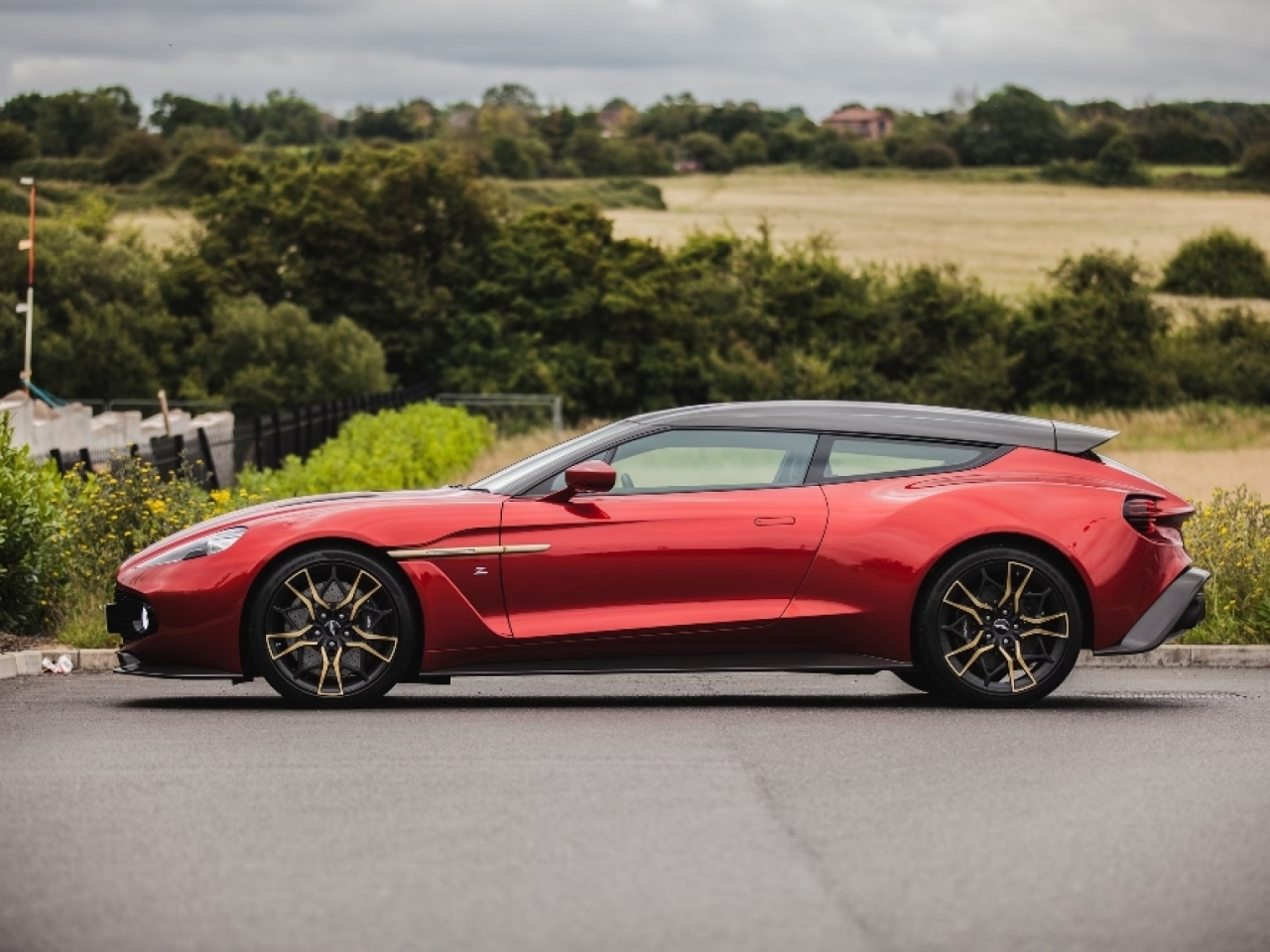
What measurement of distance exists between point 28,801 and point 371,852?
1.65 m

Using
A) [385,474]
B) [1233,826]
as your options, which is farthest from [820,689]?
[385,474]

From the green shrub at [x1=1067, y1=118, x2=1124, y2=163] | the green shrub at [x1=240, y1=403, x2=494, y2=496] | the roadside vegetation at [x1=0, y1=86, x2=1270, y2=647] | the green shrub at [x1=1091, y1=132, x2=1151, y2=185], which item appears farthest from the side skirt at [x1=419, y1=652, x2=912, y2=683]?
the green shrub at [x1=1067, y1=118, x2=1124, y2=163]

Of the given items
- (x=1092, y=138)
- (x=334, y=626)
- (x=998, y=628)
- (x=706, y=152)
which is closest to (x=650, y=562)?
(x=334, y=626)

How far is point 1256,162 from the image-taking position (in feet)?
325

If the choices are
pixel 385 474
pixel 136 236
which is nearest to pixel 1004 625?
pixel 385 474

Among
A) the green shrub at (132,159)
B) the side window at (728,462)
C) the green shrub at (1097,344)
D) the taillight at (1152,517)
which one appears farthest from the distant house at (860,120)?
the side window at (728,462)

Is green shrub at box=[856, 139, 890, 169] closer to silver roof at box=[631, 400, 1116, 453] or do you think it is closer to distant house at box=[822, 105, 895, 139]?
distant house at box=[822, 105, 895, 139]

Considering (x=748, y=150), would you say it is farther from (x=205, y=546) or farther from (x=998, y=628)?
(x=205, y=546)

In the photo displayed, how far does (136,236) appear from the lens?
82188 millimetres

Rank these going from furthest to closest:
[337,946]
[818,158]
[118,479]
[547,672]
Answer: [818,158], [118,479], [547,672], [337,946]

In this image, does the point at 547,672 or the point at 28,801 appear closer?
the point at 28,801

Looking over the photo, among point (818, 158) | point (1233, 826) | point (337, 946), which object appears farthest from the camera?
point (818, 158)

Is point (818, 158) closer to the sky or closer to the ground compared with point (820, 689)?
closer to the sky

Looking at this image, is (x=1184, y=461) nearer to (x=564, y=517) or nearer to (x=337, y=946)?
(x=564, y=517)
